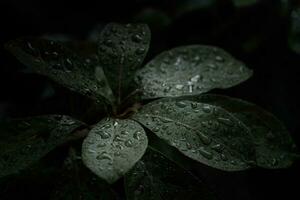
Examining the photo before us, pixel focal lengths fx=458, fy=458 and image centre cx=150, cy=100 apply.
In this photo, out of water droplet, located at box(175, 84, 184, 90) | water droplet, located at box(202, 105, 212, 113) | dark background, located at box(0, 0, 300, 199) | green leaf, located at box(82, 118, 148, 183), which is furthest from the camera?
dark background, located at box(0, 0, 300, 199)

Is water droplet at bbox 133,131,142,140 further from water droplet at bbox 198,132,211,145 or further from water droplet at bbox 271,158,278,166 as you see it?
water droplet at bbox 271,158,278,166

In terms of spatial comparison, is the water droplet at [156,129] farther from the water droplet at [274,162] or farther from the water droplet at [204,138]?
the water droplet at [274,162]

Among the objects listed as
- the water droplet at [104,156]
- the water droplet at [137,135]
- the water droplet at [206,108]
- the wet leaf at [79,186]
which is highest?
the water droplet at [104,156]

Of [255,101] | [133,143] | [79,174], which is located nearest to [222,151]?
[133,143]

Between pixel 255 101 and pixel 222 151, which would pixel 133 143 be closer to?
pixel 222 151

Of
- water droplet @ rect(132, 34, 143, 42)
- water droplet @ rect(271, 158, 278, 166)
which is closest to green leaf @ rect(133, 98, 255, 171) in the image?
water droplet @ rect(271, 158, 278, 166)

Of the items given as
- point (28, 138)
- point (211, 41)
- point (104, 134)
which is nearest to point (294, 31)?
point (211, 41)

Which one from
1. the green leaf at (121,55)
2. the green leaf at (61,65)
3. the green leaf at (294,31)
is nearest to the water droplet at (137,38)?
the green leaf at (121,55)
